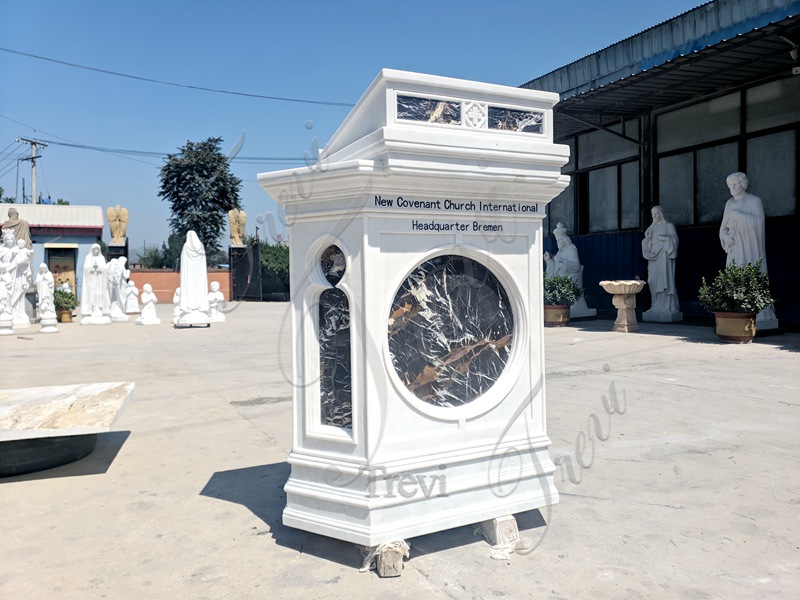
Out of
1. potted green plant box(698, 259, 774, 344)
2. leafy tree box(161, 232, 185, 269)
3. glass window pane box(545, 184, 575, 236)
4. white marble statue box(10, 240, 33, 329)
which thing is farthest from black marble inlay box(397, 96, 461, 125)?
leafy tree box(161, 232, 185, 269)

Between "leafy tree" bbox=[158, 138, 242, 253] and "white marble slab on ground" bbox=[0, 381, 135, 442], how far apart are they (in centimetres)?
3479

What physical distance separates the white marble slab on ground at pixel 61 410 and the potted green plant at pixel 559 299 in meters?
11.1

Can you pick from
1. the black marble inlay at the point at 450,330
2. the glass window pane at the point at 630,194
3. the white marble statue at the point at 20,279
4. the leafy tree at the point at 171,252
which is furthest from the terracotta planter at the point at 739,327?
the leafy tree at the point at 171,252

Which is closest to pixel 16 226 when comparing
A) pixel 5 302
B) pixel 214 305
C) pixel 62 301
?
pixel 62 301

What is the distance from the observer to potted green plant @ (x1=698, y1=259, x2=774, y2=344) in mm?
10656

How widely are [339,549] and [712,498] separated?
2.23m

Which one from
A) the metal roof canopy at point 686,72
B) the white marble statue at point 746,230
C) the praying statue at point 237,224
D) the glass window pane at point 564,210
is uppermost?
the metal roof canopy at point 686,72

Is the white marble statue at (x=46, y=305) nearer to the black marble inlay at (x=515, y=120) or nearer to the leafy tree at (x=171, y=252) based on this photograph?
the black marble inlay at (x=515, y=120)

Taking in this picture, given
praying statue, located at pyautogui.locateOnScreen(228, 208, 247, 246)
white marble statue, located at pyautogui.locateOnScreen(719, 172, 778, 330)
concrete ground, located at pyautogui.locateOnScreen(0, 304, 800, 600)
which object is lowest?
concrete ground, located at pyautogui.locateOnScreen(0, 304, 800, 600)

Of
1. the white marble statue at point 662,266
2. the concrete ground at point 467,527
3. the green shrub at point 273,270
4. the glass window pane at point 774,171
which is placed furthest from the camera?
the green shrub at point 273,270

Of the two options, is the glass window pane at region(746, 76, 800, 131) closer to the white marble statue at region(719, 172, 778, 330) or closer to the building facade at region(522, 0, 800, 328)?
the building facade at region(522, 0, 800, 328)

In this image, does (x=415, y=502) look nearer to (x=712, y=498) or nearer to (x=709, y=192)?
(x=712, y=498)

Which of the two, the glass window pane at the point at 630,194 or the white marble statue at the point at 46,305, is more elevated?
the glass window pane at the point at 630,194

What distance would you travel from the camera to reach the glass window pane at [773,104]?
493 inches
